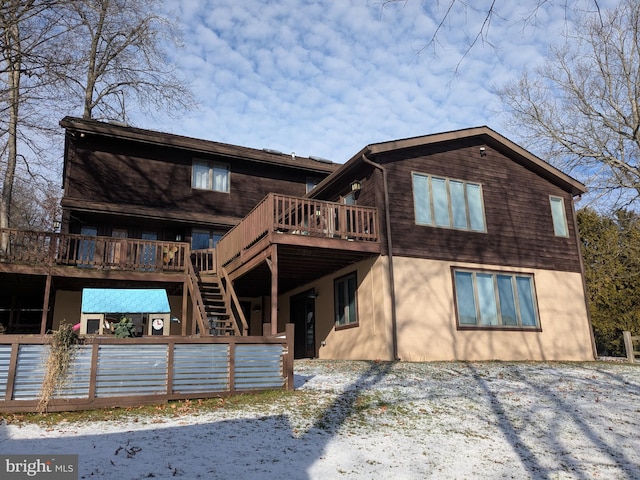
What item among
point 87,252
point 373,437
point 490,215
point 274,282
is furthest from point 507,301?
point 87,252

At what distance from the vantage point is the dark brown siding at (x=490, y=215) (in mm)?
15062

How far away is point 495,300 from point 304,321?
22.1ft

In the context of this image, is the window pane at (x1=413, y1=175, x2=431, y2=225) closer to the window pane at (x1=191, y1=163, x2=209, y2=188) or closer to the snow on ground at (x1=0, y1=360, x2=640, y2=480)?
the snow on ground at (x1=0, y1=360, x2=640, y2=480)

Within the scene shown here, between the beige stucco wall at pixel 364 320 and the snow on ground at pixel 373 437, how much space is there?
3806 mm

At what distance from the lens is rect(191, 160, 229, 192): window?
19.9 meters

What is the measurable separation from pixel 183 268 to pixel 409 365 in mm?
8283

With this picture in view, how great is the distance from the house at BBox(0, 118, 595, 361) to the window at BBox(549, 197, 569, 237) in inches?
2.9

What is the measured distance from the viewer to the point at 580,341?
16.6 meters

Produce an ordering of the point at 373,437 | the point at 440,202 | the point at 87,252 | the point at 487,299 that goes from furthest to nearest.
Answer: the point at 87,252, the point at 440,202, the point at 487,299, the point at 373,437

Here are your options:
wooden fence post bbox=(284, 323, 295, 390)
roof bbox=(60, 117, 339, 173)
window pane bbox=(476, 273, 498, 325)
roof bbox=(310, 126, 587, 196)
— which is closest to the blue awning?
roof bbox=(60, 117, 339, 173)

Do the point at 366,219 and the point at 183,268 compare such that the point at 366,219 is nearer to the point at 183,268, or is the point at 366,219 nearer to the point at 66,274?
the point at 183,268

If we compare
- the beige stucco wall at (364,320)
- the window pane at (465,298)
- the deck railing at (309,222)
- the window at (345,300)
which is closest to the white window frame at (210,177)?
the deck railing at (309,222)

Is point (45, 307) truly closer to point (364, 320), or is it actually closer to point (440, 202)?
point (364, 320)

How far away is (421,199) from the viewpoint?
15.5m
